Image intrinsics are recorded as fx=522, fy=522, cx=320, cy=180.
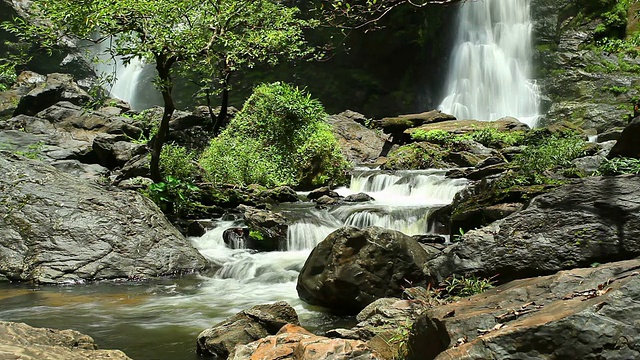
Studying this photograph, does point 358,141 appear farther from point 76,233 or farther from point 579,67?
point 76,233

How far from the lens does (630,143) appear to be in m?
8.77

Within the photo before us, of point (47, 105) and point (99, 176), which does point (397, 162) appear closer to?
point (99, 176)

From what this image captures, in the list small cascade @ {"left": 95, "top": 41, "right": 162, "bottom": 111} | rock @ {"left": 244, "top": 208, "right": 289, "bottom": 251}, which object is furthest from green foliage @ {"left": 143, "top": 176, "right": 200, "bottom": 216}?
small cascade @ {"left": 95, "top": 41, "right": 162, "bottom": 111}

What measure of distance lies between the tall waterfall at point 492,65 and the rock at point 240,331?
23.3 meters

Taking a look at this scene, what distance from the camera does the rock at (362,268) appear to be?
6.81 meters

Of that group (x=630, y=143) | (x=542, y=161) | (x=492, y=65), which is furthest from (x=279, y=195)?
(x=492, y=65)

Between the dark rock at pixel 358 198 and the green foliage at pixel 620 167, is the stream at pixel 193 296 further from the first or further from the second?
the green foliage at pixel 620 167

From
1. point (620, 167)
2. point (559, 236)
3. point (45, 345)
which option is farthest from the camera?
point (620, 167)

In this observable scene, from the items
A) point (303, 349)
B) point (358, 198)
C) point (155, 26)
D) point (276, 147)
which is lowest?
point (303, 349)

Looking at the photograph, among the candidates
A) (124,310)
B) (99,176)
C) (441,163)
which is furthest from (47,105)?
(124,310)

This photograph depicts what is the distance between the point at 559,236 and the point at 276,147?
13.6 m

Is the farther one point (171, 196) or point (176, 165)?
point (176, 165)

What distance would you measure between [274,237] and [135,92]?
2860 cm

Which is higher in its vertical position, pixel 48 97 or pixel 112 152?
pixel 48 97
